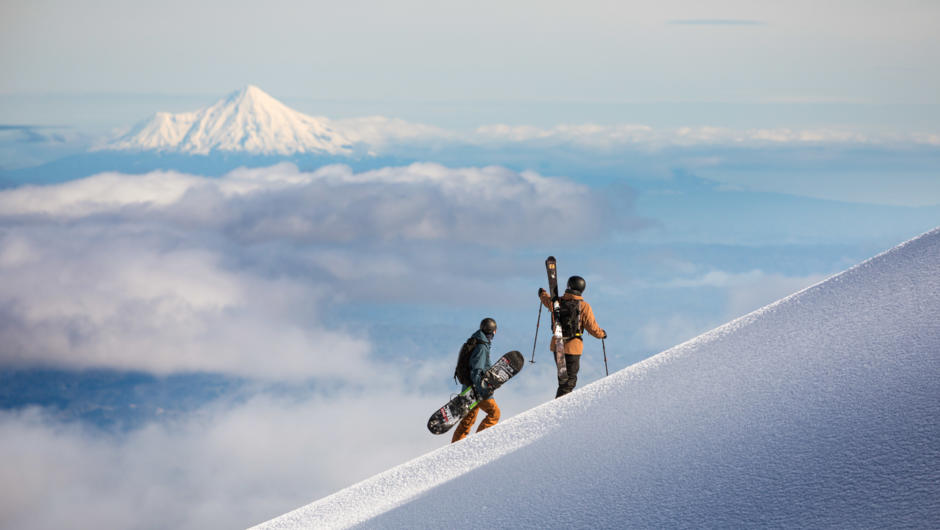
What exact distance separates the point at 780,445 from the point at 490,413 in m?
7.34

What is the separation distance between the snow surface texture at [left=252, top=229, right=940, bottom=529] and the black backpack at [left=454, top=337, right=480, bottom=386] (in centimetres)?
145

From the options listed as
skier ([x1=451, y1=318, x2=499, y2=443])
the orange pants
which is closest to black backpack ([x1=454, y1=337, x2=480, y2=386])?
skier ([x1=451, y1=318, x2=499, y2=443])

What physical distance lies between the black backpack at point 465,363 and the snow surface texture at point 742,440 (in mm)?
1447

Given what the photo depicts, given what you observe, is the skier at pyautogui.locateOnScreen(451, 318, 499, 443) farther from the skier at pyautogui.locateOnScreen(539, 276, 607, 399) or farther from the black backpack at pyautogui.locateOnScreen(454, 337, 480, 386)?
the skier at pyautogui.locateOnScreen(539, 276, 607, 399)

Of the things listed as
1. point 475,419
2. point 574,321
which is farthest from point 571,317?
point 475,419

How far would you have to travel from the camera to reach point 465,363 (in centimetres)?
1647

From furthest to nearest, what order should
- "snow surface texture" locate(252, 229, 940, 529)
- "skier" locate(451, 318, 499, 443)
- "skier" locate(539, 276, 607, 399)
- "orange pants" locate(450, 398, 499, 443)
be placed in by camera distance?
1. "skier" locate(539, 276, 607, 399)
2. "orange pants" locate(450, 398, 499, 443)
3. "skier" locate(451, 318, 499, 443)
4. "snow surface texture" locate(252, 229, 940, 529)

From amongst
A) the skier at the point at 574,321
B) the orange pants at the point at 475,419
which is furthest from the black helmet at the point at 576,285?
the orange pants at the point at 475,419

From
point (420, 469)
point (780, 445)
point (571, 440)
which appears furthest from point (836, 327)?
point (420, 469)

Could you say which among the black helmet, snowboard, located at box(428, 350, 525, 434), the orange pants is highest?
the black helmet

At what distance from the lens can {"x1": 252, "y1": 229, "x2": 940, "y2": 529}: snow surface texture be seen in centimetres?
934

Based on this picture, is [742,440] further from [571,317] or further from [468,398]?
[468,398]

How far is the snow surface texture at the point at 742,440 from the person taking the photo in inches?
368

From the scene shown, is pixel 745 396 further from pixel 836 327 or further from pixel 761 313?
pixel 761 313
